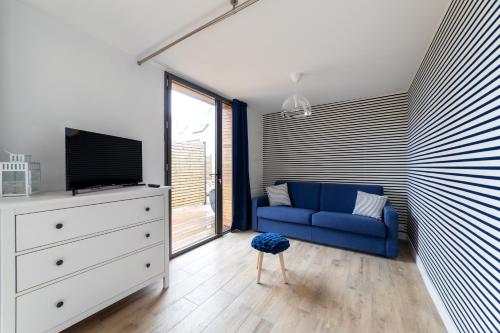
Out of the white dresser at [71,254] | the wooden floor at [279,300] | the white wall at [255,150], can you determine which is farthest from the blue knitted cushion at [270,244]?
the white wall at [255,150]

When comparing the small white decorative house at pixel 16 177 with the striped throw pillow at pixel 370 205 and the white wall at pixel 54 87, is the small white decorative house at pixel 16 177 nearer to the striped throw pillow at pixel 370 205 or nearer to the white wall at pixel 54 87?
the white wall at pixel 54 87

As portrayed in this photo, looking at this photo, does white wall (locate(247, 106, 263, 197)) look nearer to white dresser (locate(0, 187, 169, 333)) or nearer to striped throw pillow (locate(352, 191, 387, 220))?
striped throw pillow (locate(352, 191, 387, 220))

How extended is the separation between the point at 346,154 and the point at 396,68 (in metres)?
1.63

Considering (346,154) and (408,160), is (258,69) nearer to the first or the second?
(346,154)

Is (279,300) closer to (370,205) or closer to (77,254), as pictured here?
(77,254)

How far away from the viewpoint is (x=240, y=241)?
3.28m

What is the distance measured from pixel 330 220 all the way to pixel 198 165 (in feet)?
7.39

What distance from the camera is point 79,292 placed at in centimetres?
141

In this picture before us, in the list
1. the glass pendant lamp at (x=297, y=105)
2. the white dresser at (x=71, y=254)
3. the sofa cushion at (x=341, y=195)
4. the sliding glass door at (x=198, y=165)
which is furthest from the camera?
the sofa cushion at (x=341, y=195)

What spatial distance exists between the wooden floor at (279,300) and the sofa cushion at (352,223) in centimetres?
37

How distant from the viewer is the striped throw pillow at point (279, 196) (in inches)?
150

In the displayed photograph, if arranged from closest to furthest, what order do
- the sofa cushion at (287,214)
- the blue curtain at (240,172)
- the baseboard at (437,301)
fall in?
1. the baseboard at (437,301)
2. the sofa cushion at (287,214)
3. the blue curtain at (240,172)

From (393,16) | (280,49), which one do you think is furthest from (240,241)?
(393,16)

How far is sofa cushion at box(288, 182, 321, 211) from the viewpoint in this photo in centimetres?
375
